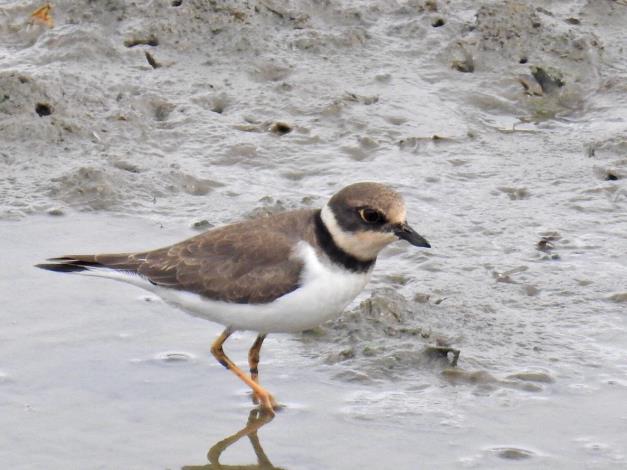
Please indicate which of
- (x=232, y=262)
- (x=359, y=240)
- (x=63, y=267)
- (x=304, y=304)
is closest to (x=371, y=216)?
(x=359, y=240)

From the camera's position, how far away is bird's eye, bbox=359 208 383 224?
6.38 meters

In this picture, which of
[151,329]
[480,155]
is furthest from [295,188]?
[151,329]

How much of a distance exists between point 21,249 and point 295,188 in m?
1.94

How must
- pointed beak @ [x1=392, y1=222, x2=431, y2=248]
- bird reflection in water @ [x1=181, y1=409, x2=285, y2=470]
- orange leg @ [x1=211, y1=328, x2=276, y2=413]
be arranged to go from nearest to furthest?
bird reflection in water @ [x1=181, y1=409, x2=285, y2=470], pointed beak @ [x1=392, y1=222, x2=431, y2=248], orange leg @ [x1=211, y1=328, x2=276, y2=413]

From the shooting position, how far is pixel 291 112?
962 centimetres

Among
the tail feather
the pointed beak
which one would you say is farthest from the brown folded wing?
the pointed beak

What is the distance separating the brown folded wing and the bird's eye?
0.32m

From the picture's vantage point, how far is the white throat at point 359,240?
20.9 feet

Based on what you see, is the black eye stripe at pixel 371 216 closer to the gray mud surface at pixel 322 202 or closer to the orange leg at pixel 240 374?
the gray mud surface at pixel 322 202

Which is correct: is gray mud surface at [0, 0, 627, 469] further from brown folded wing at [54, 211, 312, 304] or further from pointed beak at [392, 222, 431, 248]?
pointed beak at [392, 222, 431, 248]

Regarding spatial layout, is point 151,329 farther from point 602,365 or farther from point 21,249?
point 602,365

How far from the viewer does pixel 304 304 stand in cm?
634

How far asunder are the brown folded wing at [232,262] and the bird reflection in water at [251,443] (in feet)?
1.91

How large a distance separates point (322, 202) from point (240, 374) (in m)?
2.18
